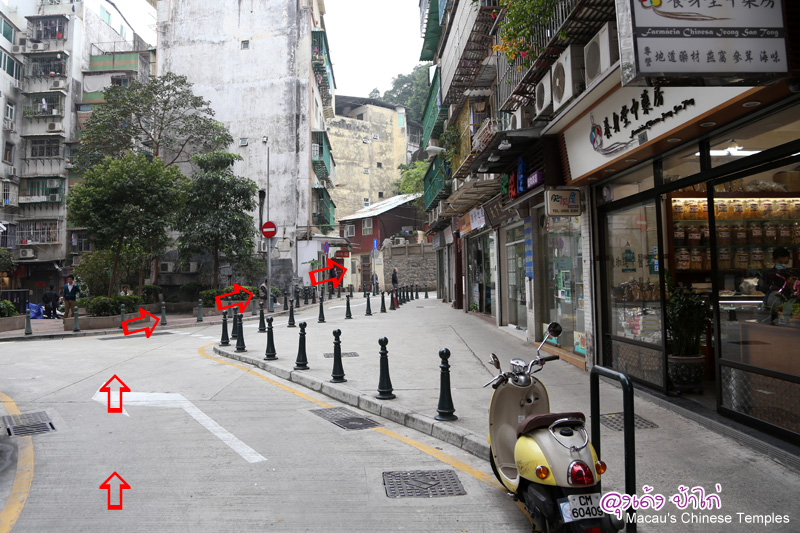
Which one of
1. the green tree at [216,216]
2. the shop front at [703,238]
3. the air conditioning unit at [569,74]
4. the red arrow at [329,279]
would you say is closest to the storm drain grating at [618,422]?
the shop front at [703,238]

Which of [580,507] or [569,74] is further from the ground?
[569,74]

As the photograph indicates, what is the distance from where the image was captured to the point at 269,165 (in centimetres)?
3688

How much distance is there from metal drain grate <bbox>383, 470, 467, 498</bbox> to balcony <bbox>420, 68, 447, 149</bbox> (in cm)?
1849

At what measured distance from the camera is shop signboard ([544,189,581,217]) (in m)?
9.21

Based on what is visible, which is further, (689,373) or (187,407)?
(187,407)

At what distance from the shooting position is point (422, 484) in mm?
4695

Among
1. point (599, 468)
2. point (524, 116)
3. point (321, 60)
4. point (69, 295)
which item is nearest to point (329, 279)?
point (321, 60)

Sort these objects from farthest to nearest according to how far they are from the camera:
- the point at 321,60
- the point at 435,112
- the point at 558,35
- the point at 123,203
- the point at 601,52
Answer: the point at 321,60 < the point at 435,112 < the point at 123,203 < the point at 558,35 < the point at 601,52

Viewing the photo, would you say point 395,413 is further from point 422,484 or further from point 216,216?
point 216,216

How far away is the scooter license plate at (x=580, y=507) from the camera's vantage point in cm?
328

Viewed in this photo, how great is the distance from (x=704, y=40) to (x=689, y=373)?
4.67m

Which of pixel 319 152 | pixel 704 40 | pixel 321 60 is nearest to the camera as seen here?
pixel 704 40

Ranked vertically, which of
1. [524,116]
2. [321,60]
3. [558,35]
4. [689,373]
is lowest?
[689,373]

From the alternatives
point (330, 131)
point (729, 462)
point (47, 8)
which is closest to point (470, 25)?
point (729, 462)
